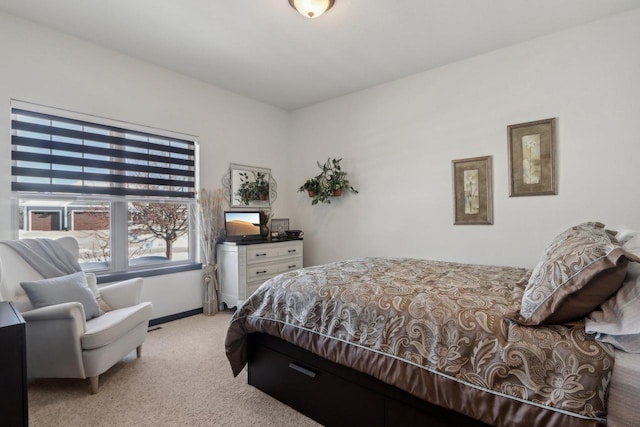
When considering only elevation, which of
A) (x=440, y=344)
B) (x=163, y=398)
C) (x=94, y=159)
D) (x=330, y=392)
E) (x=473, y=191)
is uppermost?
(x=94, y=159)

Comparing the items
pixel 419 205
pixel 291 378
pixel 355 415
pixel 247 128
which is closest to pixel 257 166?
pixel 247 128

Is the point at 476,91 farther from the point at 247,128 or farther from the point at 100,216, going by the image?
the point at 100,216

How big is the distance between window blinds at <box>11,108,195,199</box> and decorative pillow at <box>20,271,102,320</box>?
0.94m

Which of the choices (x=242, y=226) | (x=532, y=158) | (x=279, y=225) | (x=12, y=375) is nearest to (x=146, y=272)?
(x=242, y=226)

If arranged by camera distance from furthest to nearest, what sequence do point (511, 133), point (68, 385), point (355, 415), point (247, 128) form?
1. point (247, 128)
2. point (511, 133)
3. point (68, 385)
4. point (355, 415)

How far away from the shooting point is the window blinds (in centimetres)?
258

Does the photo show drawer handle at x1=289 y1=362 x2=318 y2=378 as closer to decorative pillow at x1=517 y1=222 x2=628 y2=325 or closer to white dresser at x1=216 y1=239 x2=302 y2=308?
decorative pillow at x1=517 y1=222 x2=628 y2=325

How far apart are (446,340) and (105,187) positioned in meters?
3.26

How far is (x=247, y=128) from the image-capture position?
4.29m

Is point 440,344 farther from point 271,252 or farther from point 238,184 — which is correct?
point 238,184

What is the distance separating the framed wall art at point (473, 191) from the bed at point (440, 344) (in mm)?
1170

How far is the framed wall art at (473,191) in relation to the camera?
3.12 metres

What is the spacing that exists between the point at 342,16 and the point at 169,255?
10.1 feet

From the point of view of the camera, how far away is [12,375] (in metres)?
1.31
